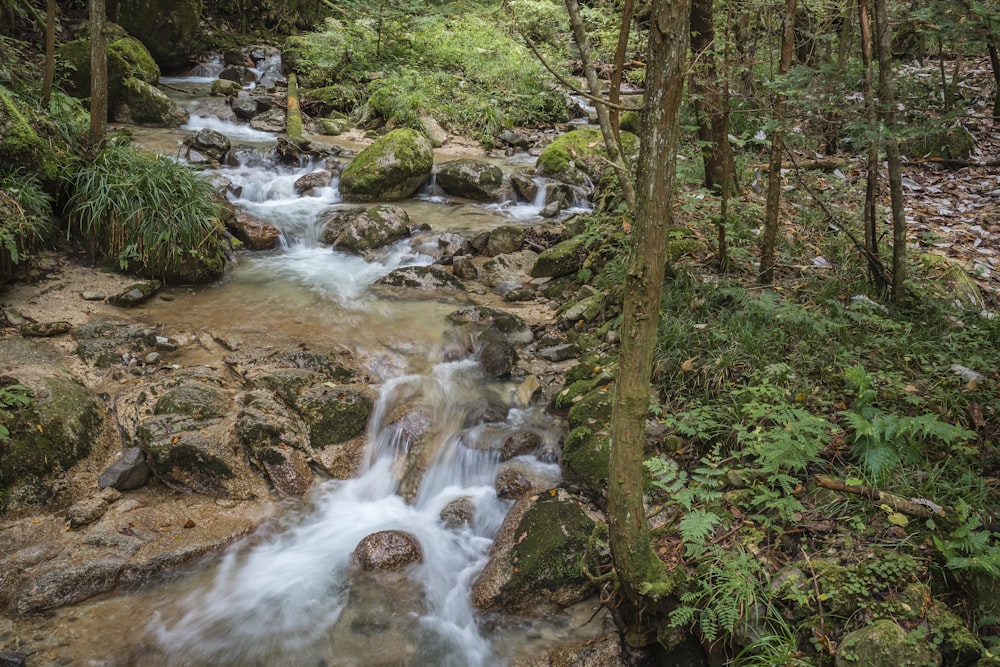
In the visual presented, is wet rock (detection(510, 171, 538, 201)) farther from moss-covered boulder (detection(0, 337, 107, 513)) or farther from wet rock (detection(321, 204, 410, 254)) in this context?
moss-covered boulder (detection(0, 337, 107, 513))

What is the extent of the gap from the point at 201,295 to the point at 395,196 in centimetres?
441

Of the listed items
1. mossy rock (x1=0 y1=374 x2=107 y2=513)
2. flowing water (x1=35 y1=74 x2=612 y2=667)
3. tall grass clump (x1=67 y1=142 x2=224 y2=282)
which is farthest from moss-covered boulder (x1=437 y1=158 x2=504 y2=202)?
mossy rock (x1=0 y1=374 x2=107 y2=513)

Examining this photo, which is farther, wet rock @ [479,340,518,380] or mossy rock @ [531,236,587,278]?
mossy rock @ [531,236,587,278]

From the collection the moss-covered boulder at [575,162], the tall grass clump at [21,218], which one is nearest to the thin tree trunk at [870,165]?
the moss-covered boulder at [575,162]

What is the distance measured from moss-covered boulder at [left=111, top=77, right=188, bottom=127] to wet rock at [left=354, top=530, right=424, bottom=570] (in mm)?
10436

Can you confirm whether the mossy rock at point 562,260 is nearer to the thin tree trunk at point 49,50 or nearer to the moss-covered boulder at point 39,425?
the moss-covered boulder at point 39,425

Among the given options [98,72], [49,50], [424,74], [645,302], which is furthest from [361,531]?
[424,74]

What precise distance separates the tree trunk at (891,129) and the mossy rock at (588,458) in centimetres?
263

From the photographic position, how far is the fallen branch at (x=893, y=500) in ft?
10.1

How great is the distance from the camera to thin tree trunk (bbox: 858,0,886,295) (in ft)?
14.4

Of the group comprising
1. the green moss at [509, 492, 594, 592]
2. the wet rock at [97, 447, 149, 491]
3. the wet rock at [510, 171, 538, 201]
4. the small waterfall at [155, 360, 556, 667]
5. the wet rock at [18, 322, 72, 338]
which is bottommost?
the small waterfall at [155, 360, 556, 667]

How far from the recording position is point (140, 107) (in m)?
11.2

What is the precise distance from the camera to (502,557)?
12.7ft

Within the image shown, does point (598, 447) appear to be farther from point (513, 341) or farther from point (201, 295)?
point (201, 295)
